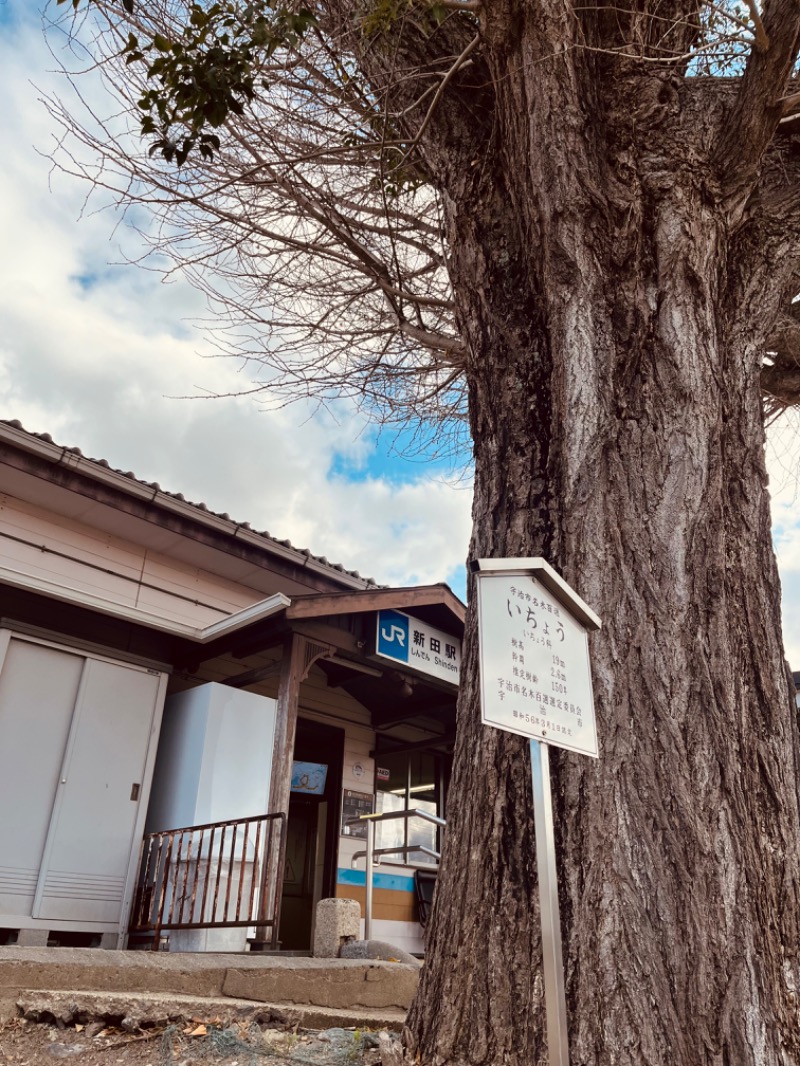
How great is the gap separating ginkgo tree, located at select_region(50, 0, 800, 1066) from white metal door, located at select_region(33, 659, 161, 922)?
485 centimetres

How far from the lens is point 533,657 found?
6.97 ft

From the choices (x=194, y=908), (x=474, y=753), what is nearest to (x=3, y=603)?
(x=194, y=908)

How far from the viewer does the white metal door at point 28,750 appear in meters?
6.36

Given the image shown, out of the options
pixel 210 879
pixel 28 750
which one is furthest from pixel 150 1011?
pixel 28 750

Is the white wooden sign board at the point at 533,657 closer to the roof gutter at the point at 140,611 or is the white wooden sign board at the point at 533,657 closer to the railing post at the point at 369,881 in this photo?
the roof gutter at the point at 140,611

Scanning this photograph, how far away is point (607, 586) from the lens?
284 cm

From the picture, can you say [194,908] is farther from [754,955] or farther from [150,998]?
[754,955]

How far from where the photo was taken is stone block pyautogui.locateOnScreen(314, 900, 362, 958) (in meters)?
6.18

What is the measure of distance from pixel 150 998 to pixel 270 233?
4690 millimetres

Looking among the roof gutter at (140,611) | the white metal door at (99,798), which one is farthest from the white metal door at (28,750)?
the roof gutter at (140,611)

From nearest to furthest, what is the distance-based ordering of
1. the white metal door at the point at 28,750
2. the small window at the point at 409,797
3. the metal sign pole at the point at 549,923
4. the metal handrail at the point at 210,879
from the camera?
the metal sign pole at the point at 549,923, the metal handrail at the point at 210,879, the white metal door at the point at 28,750, the small window at the point at 409,797

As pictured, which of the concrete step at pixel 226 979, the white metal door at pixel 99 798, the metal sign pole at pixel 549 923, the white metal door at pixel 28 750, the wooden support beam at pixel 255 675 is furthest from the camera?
the wooden support beam at pixel 255 675

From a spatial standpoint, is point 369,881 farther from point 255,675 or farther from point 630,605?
point 630,605

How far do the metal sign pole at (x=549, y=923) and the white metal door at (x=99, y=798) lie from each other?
573 centimetres
